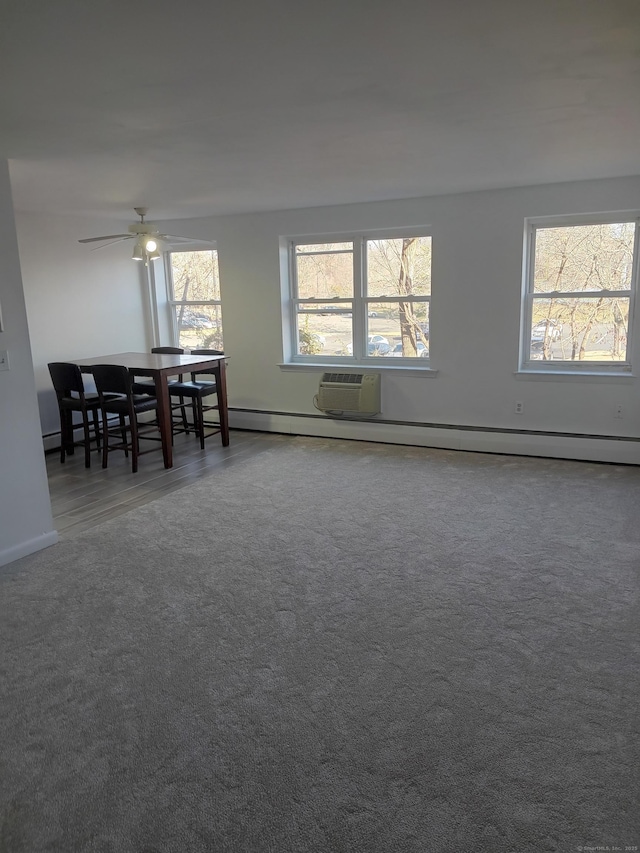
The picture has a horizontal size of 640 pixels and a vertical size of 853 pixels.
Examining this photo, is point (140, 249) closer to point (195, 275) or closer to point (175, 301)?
point (195, 275)

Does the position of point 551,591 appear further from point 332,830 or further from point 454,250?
point 454,250

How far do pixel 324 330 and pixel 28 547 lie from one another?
3.72 metres

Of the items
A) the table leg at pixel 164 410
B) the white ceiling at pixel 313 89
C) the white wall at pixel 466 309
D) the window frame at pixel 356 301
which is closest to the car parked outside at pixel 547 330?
the white wall at pixel 466 309

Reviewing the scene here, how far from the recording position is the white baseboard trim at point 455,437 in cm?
489

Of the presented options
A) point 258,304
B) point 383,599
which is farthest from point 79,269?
point 383,599

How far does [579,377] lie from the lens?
4.96 metres

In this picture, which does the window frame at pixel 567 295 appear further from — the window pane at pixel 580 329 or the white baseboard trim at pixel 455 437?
the white baseboard trim at pixel 455 437

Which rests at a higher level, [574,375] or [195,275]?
[195,275]

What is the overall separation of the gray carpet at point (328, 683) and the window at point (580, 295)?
1625 mm

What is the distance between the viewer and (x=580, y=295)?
16.2ft

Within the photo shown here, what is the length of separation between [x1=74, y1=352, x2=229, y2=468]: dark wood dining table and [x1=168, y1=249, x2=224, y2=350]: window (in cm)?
96

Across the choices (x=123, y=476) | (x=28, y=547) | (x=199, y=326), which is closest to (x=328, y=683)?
(x=28, y=547)

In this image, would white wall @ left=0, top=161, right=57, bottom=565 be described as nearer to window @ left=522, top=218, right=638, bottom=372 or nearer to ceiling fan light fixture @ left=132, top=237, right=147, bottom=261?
ceiling fan light fixture @ left=132, top=237, right=147, bottom=261

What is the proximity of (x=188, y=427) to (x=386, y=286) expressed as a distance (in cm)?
253
